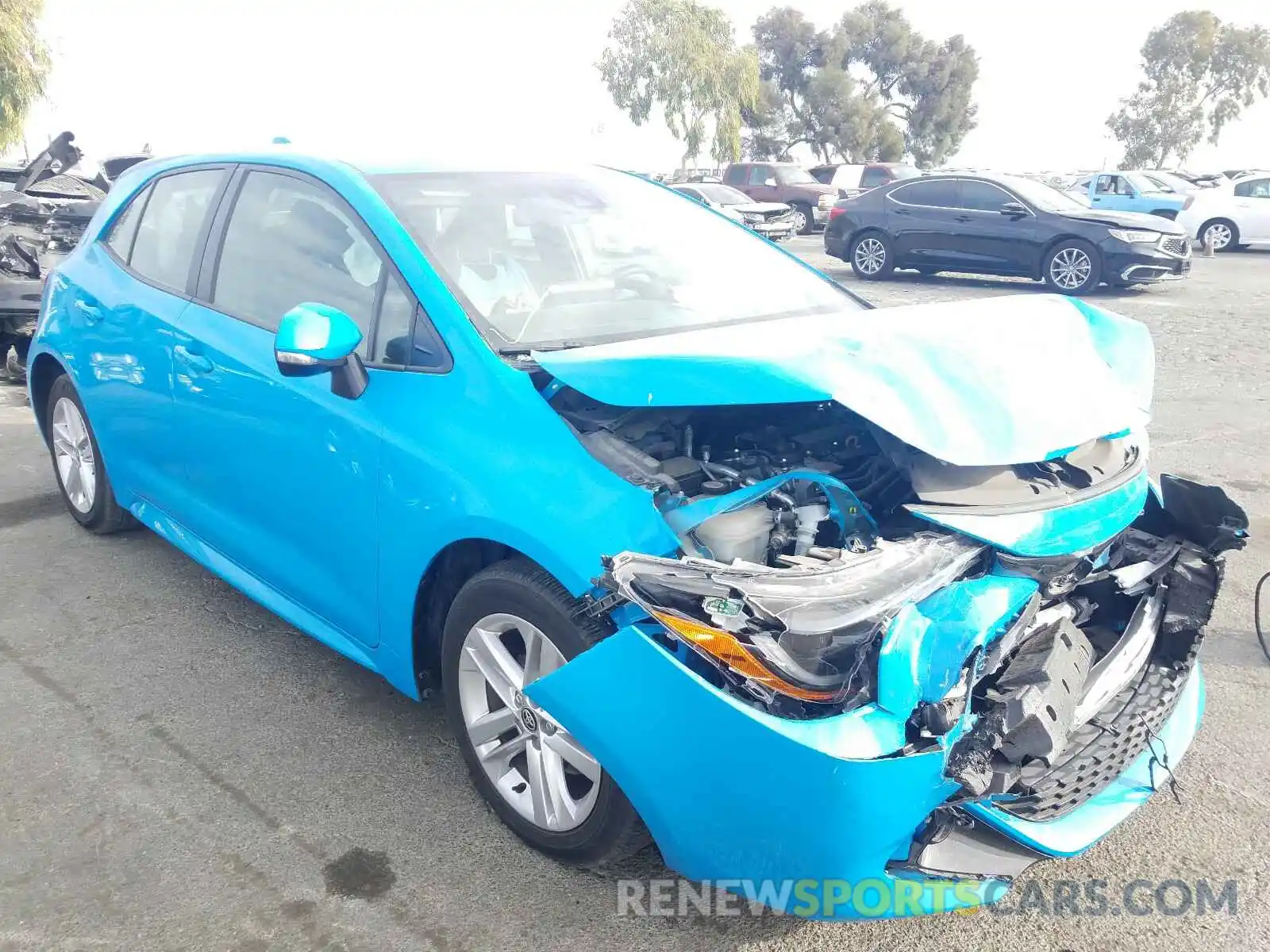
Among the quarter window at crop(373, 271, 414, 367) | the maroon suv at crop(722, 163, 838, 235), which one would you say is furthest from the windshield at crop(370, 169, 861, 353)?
the maroon suv at crop(722, 163, 838, 235)

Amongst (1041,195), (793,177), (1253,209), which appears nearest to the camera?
(1041,195)

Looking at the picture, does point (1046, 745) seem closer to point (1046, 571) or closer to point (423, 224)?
point (1046, 571)

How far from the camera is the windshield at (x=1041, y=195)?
46.2 ft

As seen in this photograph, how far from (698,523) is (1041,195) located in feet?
46.1

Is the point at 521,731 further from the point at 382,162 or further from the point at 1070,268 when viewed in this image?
the point at 1070,268

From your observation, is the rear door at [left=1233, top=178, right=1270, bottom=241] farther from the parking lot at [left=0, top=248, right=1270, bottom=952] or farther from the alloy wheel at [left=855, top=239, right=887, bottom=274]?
the parking lot at [left=0, top=248, right=1270, bottom=952]

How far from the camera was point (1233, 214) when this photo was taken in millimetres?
20766

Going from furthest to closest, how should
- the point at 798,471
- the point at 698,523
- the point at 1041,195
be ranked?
the point at 1041,195 < the point at 798,471 < the point at 698,523

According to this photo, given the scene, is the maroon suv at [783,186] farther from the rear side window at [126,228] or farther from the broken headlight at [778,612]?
the broken headlight at [778,612]

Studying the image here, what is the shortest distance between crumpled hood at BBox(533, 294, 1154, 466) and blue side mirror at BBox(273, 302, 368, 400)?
0.53 metres

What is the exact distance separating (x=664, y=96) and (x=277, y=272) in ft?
177

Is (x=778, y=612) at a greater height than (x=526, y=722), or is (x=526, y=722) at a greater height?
(x=778, y=612)

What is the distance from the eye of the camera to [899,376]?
2.32m

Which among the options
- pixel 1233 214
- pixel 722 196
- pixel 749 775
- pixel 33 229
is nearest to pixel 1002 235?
pixel 722 196
